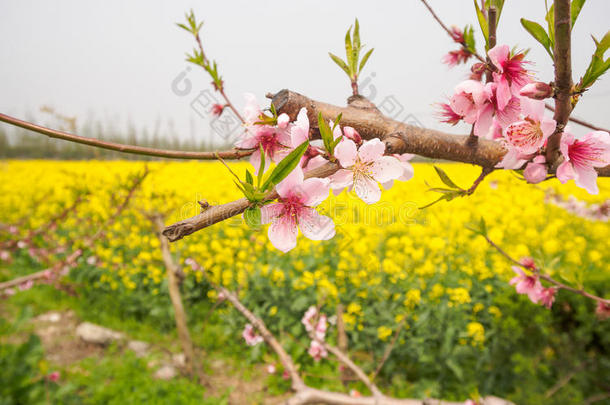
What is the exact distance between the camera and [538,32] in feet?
1.78

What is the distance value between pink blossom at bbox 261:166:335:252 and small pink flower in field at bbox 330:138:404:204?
0.06 metres

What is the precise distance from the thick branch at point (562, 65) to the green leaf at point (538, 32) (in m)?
0.05

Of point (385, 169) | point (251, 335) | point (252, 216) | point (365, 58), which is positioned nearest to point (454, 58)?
point (365, 58)

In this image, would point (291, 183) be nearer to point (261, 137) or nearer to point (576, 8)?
point (261, 137)

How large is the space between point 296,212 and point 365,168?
15 cm

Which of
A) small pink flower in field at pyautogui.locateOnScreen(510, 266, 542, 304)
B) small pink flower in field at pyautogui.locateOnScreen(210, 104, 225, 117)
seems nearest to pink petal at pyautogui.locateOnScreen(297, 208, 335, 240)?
small pink flower in field at pyautogui.locateOnScreen(510, 266, 542, 304)

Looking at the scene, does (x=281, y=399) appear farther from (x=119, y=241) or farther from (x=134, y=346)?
(x=119, y=241)

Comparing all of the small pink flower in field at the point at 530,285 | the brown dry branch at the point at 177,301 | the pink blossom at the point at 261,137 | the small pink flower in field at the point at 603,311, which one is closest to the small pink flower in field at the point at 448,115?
the pink blossom at the point at 261,137

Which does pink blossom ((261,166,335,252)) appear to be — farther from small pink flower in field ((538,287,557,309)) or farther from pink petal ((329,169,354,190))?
small pink flower in field ((538,287,557,309))

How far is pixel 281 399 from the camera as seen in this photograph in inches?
143

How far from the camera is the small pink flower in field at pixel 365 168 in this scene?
22.8 inches

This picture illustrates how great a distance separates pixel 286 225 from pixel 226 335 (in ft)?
14.0

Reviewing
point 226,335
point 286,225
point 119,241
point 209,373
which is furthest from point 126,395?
point 286,225

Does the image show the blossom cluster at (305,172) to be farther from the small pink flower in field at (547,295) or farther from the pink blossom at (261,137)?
the small pink flower in field at (547,295)
